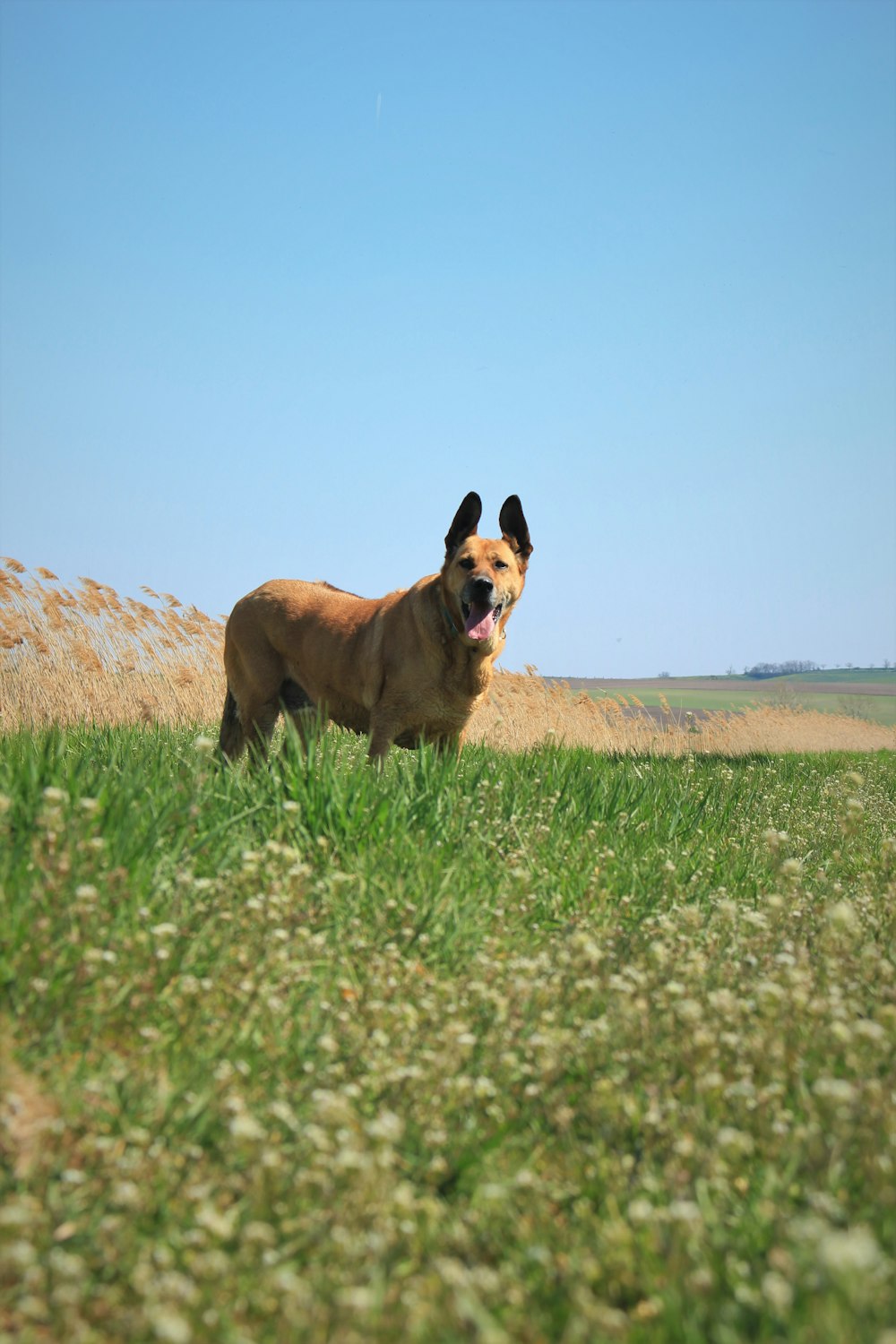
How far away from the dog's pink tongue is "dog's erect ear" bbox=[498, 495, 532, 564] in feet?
2.28

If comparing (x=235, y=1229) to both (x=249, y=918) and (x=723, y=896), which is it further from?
(x=723, y=896)

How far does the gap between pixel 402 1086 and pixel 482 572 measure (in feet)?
14.8

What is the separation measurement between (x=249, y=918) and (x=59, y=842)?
0.72 meters

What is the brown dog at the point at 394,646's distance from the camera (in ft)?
24.0

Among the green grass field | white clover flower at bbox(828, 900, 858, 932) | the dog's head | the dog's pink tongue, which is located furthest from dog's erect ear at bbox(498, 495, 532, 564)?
white clover flower at bbox(828, 900, 858, 932)

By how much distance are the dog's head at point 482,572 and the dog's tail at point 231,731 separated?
8.37 ft

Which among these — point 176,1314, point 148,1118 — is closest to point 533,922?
point 148,1118

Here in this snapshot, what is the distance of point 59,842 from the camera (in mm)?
3734

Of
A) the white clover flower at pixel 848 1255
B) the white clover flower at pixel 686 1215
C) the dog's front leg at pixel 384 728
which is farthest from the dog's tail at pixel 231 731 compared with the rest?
the white clover flower at pixel 848 1255

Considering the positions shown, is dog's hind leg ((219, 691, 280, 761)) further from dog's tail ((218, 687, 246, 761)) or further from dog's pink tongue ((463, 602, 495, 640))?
dog's pink tongue ((463, 602, 495, 640))

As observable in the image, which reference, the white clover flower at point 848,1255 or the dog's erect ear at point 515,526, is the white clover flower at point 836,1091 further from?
the dog's erect ear at point 515,526

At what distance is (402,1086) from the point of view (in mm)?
3004

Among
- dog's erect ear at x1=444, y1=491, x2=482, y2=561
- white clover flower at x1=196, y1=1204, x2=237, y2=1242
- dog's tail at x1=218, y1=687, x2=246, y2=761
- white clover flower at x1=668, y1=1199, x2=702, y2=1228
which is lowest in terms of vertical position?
white clover flower at x1=196, y1=1204, x2=237, y2=1242

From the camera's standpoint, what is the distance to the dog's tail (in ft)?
29.3
